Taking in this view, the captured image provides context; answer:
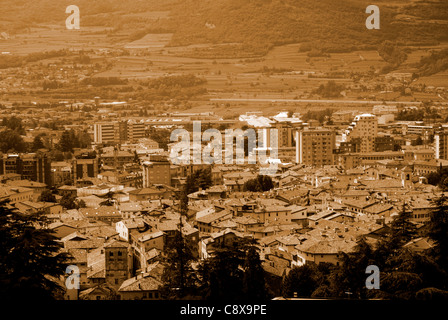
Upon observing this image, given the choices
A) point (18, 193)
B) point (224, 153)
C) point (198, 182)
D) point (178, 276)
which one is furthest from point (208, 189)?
point (178, 276)

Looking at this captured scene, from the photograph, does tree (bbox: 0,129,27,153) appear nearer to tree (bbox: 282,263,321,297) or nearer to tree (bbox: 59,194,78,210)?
tree (bbox: 59,194,78,210)

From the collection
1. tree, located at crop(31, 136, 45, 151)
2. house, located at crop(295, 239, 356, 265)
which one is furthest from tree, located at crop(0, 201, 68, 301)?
tree, located at crop(31, 136, 45, 151)

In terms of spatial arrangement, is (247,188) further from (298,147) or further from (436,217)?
(436,217)

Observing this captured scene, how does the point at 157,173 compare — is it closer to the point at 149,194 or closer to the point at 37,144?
the point at 149,194

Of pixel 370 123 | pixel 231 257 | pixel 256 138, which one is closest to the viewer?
pixel 231 257

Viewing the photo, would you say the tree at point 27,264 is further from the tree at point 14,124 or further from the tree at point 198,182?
the tree at point 14,124

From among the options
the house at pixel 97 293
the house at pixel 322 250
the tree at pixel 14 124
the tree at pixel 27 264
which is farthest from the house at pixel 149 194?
the tree at pixel 14 124
